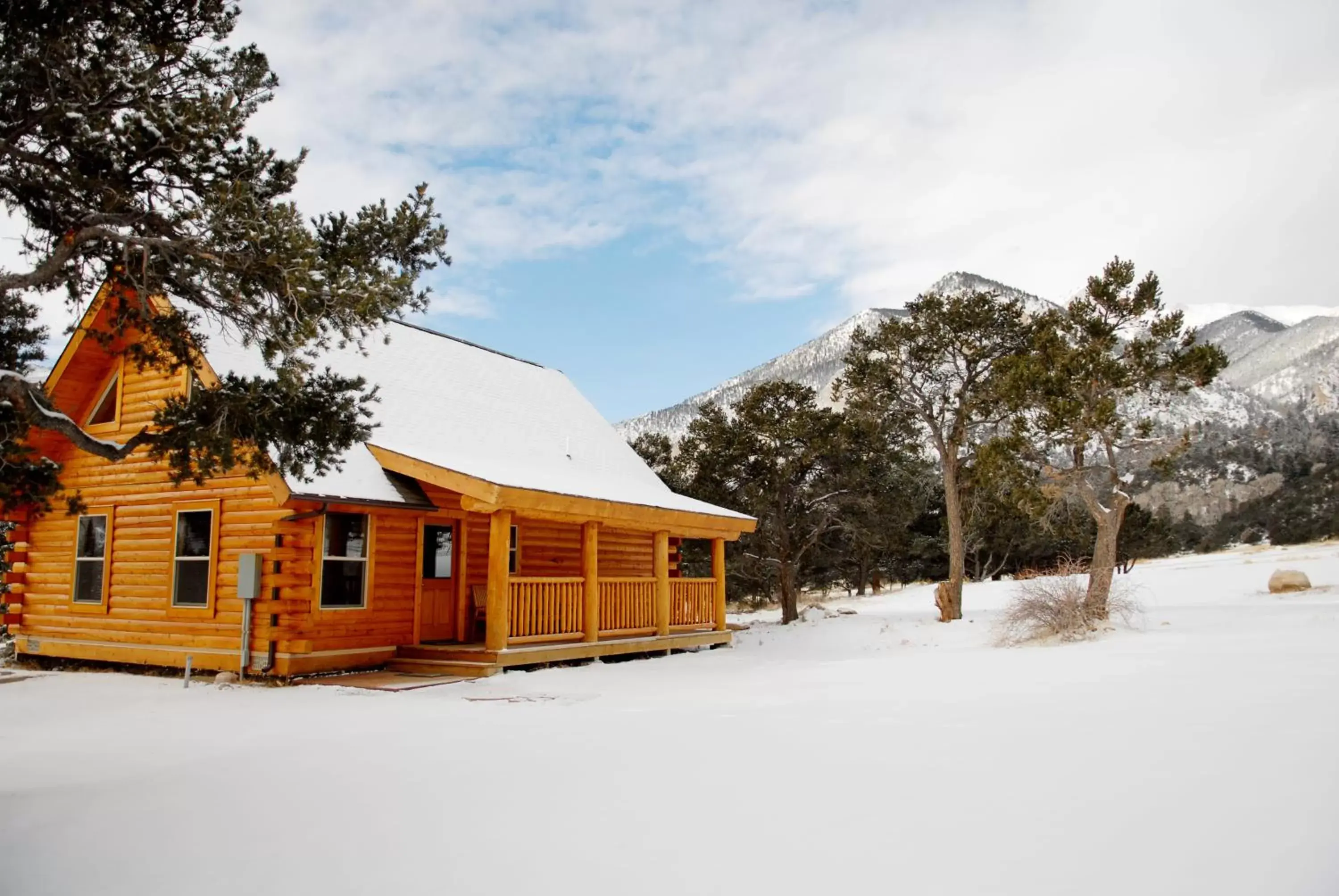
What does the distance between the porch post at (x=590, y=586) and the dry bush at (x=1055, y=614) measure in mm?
6146

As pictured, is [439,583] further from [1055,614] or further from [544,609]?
[1055,614]

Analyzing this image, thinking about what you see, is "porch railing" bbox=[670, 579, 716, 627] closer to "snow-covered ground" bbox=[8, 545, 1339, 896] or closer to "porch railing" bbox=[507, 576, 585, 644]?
"porch railing" bbox=[507, 576, 585, 644]

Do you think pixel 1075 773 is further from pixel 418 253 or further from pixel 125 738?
pixel 125 738

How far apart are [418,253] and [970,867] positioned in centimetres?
639

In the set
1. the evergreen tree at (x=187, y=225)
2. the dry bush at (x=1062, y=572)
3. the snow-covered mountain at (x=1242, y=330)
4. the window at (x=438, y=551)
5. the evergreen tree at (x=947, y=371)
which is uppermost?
the snow-covered mountain at (x=1242, y=330)

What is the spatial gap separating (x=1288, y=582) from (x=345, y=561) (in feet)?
69.1

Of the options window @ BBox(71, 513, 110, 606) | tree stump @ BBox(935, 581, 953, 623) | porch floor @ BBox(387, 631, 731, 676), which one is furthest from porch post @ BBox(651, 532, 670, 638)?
window @ BBox(71, 513, 110, 606)

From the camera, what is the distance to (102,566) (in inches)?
546

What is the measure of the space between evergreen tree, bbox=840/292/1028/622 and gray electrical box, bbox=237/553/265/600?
1542 centimetres

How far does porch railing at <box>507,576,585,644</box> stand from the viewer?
492 inches

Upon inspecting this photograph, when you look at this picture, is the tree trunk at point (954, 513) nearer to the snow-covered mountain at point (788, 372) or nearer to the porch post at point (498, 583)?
the porch post at point (498, 583)

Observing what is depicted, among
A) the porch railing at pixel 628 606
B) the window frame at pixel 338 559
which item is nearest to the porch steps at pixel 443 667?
the window frame at pixel 338 559

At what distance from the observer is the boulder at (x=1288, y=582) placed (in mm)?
20859

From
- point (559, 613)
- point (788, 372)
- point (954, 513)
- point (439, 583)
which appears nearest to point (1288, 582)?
point (954, 513)
